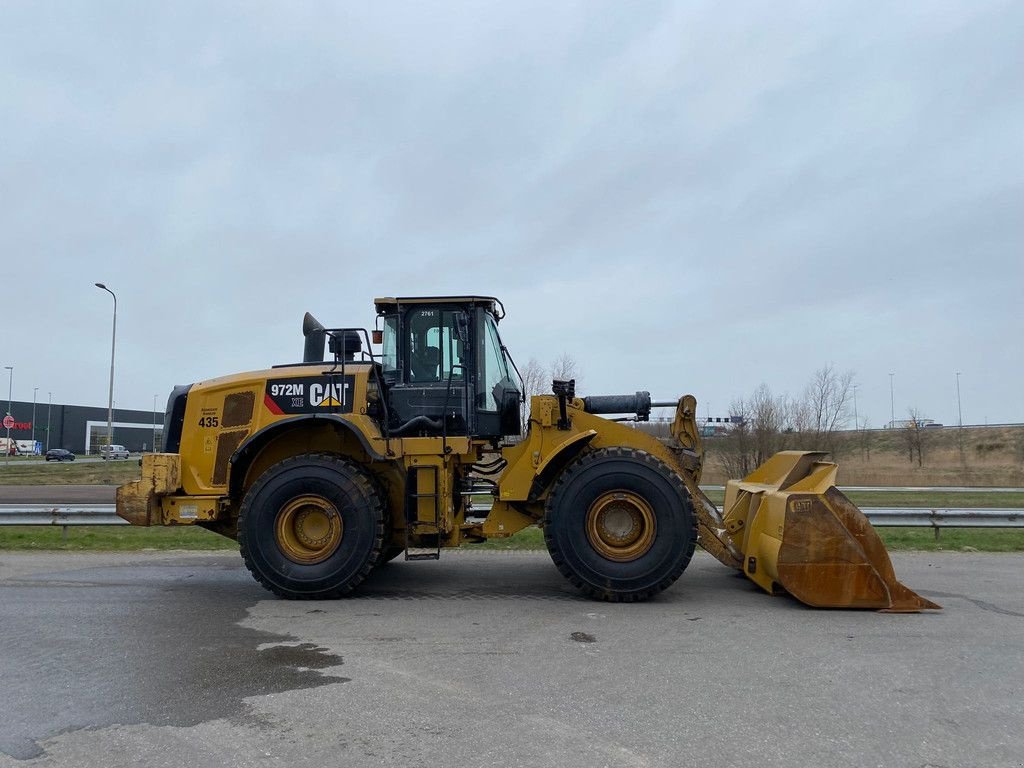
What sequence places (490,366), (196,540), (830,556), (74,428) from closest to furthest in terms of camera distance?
(830,556) < (490,366) < (196,540) < (74,428)

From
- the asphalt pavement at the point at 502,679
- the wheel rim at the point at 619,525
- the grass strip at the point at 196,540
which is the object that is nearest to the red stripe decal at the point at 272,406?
the asphalt pavement at the point at 502,679

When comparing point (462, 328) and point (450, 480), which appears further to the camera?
point (462, 328)

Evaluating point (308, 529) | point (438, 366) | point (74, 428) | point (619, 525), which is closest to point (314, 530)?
point (308, 529)

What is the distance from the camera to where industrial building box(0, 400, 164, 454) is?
235ft

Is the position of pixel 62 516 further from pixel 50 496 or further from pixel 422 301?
pixel 50 496

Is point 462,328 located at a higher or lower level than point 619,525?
higher

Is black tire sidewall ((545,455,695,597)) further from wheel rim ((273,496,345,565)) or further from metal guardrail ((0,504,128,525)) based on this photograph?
metal guardrail ((0,504,128,525))

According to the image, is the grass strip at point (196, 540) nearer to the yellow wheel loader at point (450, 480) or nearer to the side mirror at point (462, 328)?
the yellow wheel loader at point (450, 480)

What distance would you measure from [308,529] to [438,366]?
2030 millimetres

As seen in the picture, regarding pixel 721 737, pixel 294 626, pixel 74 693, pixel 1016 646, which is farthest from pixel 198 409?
pixel 1016 646

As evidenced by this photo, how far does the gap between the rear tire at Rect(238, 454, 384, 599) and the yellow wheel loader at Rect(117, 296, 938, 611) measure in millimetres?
13

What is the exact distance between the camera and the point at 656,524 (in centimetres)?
694

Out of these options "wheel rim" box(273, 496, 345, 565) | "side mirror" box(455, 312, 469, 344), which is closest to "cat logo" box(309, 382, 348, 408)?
"wheel rim" box(273, 496, 345, 565)

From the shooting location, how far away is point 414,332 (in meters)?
7.70
